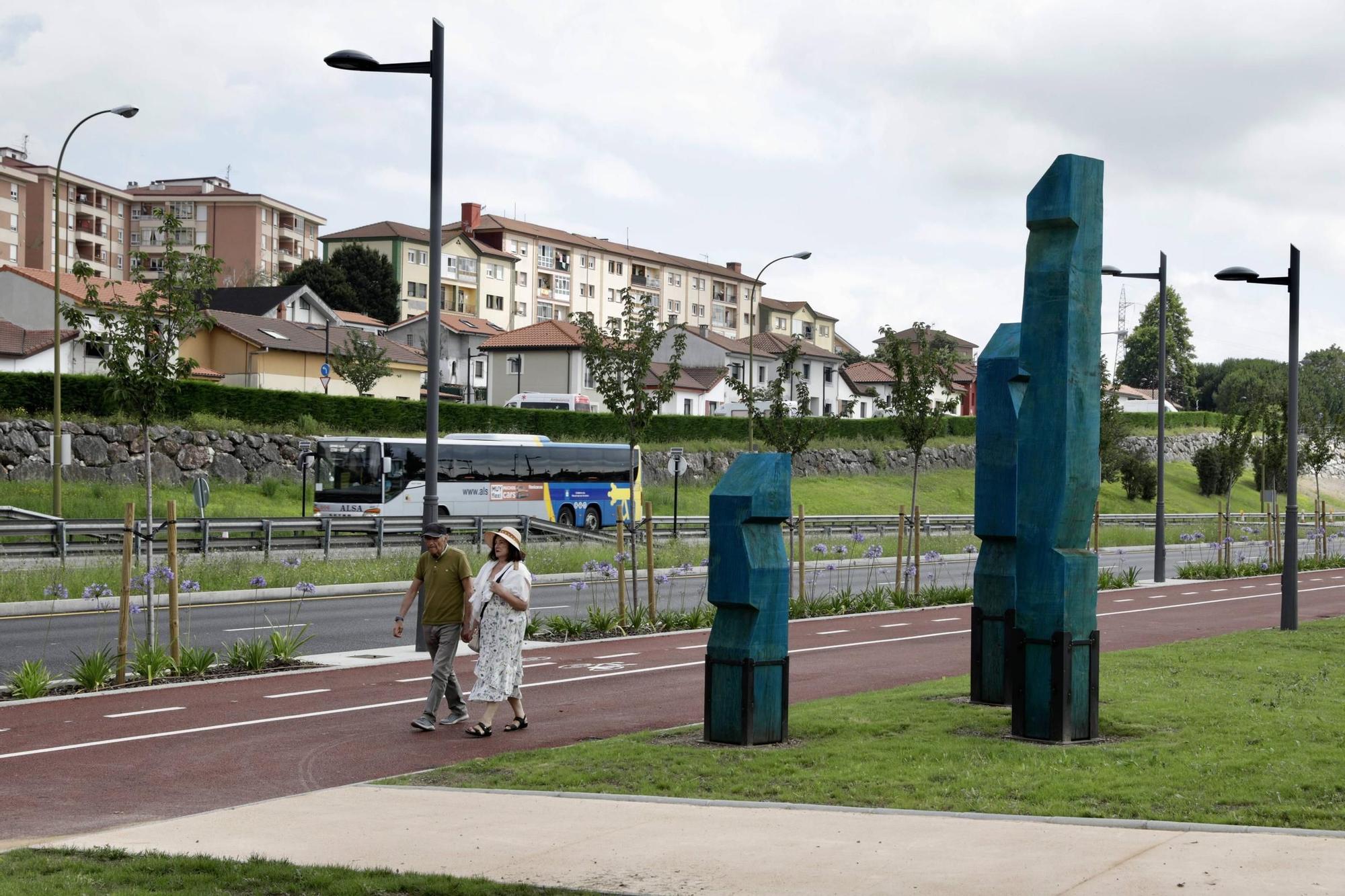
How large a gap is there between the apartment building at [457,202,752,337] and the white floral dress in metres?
99.4

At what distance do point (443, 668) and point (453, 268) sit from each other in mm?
101879

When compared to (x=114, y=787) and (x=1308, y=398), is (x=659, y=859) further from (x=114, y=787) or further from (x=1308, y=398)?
(x=1308, y=398)

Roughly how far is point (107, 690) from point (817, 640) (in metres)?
9.21

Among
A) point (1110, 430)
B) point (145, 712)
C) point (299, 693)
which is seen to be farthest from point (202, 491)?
point (1110, 430)

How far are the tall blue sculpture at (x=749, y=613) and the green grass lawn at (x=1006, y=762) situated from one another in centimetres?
28

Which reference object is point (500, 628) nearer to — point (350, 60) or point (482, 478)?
point (350, 60)

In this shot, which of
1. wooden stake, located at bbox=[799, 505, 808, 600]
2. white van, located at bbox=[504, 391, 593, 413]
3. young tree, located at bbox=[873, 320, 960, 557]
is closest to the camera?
wooden stake, located at bbox=[799, 505, 808, 600]

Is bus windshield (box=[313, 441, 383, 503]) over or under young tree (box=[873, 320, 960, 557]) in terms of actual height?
under

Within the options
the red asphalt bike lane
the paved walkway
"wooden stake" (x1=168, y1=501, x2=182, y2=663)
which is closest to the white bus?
the red asphalt bike lane

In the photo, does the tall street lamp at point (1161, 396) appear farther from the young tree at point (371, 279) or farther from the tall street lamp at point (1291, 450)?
the young tree at point (371, 279)

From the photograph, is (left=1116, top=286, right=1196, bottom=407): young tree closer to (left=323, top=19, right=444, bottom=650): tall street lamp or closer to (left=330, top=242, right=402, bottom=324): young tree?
(left=330, top=242, right=402, bottom=324): young tree

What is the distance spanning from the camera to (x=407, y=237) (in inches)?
4424

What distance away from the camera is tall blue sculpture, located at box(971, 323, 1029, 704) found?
43.2ft

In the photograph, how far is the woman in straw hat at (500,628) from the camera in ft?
37.9
